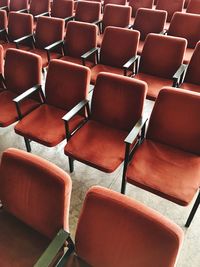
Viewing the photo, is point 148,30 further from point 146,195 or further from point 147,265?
point 147,265

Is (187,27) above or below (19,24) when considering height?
above

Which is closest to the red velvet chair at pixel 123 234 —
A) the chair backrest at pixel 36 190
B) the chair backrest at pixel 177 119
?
the chair backrest at pixel 36 190

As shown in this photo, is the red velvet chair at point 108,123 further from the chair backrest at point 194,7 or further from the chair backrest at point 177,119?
the chair backrest at point 194,7

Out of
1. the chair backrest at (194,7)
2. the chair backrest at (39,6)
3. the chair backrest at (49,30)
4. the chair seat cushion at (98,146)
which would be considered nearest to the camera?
the chair seat cushion at (98,146)

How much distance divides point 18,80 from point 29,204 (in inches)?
58.2

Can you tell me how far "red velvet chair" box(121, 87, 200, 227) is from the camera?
154 centimetres

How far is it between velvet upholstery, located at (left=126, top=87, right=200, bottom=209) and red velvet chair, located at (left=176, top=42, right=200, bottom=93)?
2.57ft

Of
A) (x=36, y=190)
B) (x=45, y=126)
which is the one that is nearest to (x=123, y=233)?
(x=36, y=190)

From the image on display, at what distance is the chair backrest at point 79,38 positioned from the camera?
111 inches

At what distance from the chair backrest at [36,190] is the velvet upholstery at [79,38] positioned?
2.01 m

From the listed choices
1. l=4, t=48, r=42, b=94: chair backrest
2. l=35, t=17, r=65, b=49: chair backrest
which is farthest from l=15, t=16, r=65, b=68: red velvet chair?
l=4, t=48, r=42, b=94: chair backrest

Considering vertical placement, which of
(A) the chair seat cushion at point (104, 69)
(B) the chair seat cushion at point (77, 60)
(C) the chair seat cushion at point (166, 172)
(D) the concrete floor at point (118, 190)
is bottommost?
(D) the concrete floor at point (118, 190)

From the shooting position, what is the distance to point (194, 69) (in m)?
2.39

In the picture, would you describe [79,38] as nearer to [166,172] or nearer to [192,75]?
[192,75]
